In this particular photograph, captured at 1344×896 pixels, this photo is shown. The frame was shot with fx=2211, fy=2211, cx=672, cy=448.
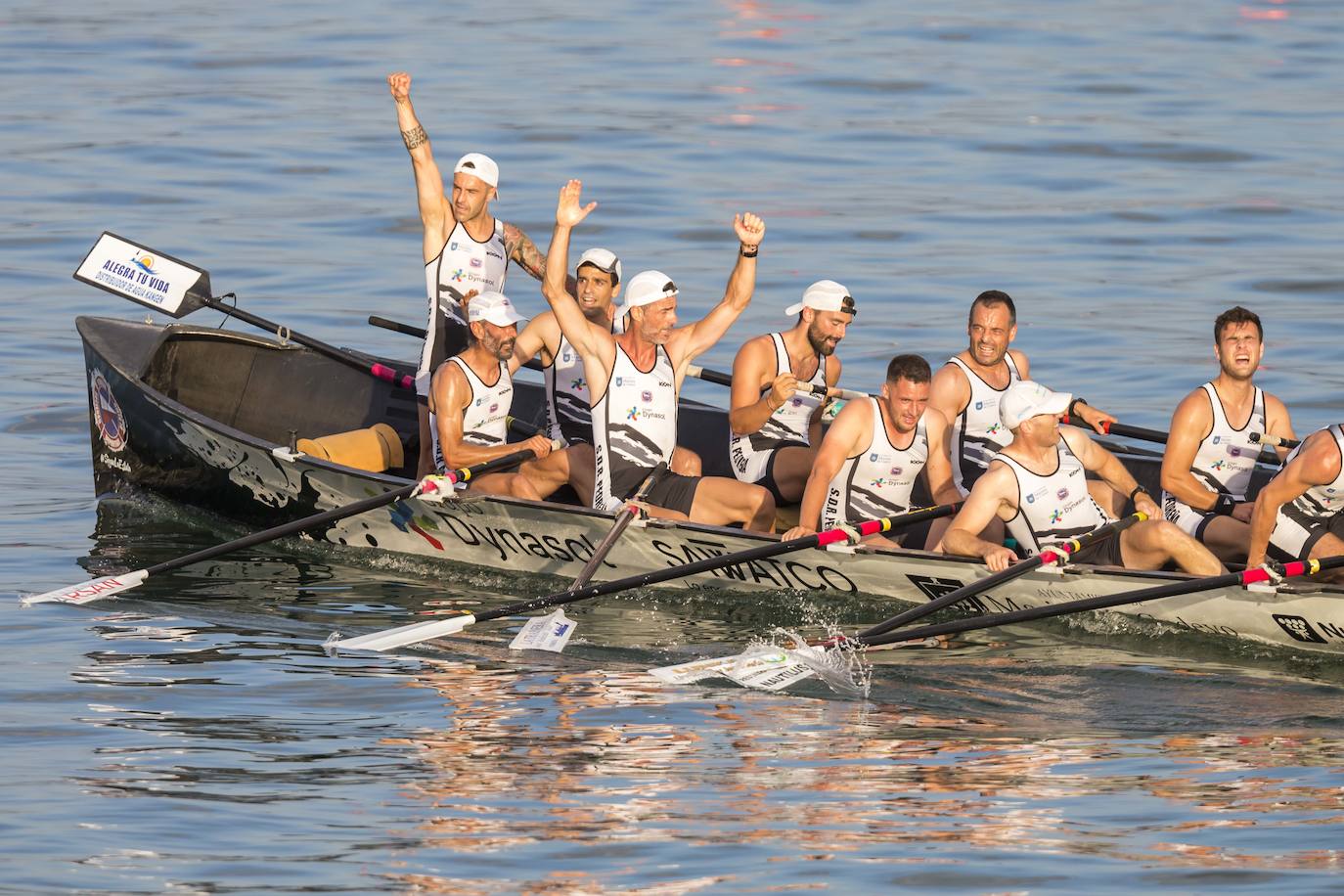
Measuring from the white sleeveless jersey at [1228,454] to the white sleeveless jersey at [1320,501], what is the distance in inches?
14.8

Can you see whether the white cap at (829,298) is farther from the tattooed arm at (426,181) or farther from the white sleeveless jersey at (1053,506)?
the tattooed arm at (426,181)

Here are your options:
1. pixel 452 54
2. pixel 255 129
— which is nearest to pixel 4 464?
pixel 255 129

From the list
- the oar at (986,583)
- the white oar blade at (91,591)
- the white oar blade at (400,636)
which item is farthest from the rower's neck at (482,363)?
the oar at (986,583)

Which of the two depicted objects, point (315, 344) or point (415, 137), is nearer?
point (415, 137)

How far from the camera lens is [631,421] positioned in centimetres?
1387

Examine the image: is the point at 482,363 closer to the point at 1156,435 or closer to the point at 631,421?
the point at 631,421

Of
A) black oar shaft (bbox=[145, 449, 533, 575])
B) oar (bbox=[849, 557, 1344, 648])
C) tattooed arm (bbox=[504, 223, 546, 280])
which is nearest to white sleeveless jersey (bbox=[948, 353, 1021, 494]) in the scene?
oar (bbox=[849, 557, 1344, 648])

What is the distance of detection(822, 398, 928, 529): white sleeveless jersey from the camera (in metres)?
13.4

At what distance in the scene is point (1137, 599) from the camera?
1212cm

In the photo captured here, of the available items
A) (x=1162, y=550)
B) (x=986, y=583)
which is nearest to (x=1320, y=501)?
(x=1162, y=550)

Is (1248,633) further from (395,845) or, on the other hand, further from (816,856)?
(395,845)

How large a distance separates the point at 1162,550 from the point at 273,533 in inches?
225

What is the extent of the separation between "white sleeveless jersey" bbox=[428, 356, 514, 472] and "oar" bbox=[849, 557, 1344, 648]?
11.2ft

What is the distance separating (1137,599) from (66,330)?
14.3 m
